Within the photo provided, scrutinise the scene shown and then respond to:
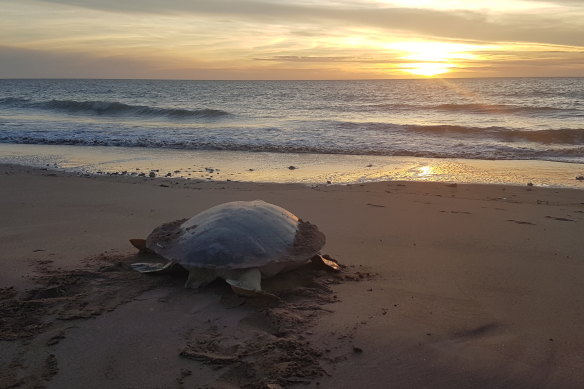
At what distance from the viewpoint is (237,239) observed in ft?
11.8

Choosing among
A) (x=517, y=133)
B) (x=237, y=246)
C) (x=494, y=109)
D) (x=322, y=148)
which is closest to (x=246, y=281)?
(x=237, y=246)

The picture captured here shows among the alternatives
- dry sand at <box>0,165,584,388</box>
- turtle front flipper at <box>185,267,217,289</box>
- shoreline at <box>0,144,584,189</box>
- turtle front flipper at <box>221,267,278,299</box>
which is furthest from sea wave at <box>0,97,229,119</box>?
turtle front flipper at <box>221,267,278,299</box>

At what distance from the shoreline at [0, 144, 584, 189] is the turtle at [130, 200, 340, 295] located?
4327 mm

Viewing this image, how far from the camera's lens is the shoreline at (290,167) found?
8.86m

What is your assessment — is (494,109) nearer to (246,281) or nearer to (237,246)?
(237,246)

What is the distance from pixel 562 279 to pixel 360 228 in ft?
6.76

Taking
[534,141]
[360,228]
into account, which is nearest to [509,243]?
[360,228]

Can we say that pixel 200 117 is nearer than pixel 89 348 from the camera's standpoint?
No

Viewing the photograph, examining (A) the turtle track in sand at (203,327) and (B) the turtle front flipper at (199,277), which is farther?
(B) the turtle front flipper at (199,277)

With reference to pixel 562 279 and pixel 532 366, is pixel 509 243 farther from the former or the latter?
pixel 532 366

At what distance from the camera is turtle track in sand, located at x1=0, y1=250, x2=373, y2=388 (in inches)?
99.3

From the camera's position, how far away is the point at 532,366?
8.63 feet

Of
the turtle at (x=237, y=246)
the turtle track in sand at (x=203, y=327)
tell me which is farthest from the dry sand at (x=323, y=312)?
the turtle at (x=237, y=246)

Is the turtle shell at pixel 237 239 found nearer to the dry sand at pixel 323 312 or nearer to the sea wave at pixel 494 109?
the dry sand at pixel 323 312
